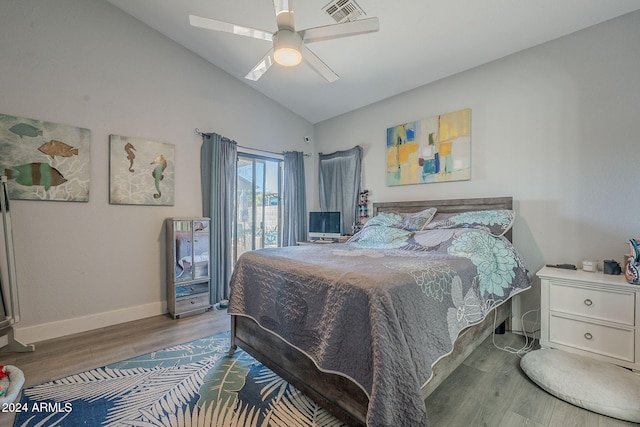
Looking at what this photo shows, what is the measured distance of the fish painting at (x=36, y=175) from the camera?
7.98 ft

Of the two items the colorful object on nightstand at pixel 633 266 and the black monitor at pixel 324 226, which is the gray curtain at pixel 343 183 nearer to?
the black monitor at pixel 324 226

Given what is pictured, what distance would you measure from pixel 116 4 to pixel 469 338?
459 cm

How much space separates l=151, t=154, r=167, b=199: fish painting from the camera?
3.21 m

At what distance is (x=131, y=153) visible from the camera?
3045 millimetres

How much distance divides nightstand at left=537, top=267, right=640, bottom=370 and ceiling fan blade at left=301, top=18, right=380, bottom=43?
2322mm

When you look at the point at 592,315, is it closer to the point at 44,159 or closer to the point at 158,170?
the point at 158,170

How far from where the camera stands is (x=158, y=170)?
3236mm

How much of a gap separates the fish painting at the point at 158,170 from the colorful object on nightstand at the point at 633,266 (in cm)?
433

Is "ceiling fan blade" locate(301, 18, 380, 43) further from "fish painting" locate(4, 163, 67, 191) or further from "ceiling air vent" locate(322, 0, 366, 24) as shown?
"fish painting" locate(4, 163, 67, 191)

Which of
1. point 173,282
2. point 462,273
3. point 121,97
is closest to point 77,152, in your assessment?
point 121,97

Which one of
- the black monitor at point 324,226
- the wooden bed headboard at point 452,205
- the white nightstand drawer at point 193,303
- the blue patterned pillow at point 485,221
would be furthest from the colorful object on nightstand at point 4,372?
the wooden bed headboard at point 452,205

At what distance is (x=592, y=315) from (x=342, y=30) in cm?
275

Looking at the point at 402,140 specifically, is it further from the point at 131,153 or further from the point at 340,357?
the point at 131,153

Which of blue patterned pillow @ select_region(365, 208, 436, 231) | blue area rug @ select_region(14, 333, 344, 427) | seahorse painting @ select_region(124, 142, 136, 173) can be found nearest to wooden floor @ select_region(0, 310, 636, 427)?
blue area rug @ select_region(14, 333, 344, 427)
